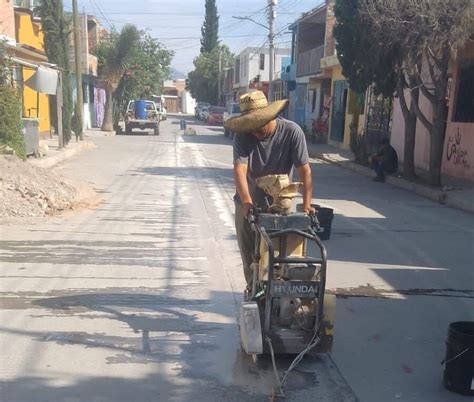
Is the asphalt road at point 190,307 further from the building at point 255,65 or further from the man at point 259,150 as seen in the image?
the building at point 255,65

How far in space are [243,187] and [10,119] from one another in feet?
36.3

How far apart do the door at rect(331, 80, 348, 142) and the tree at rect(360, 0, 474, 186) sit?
12505 millimetres

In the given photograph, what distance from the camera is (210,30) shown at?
3656 inches

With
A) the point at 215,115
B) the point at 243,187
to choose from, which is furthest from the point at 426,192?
the point at 215,115

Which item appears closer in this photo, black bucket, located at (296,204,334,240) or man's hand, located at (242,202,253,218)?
man's hand, located at (242,202,253,218)

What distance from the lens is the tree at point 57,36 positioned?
80.3 feet

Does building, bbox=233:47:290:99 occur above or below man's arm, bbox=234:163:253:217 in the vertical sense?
above

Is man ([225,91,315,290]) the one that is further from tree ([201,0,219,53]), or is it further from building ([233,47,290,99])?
tree ([201,0,219,53])

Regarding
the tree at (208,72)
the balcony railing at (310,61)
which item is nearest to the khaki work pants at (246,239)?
the balcony railing at (310,61)

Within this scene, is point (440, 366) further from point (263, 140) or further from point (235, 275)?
point (235, 275)

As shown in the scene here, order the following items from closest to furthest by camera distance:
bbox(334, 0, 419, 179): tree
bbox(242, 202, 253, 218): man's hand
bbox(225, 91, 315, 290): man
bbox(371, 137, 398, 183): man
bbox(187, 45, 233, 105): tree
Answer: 1. bbox(242, 202, 253, 218): man's hand
2. bbox(225, 91, 315, 290): man
3. bbox(334, 0, 419, 179): tree
4. bbox(371, 137, 398, 183): man
5. bbox(187, 45, 233, 105): tree

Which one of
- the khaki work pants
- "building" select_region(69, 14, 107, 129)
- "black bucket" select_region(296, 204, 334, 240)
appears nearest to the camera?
the khaki work pants

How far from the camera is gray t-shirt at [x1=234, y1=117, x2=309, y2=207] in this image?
4.46 meters

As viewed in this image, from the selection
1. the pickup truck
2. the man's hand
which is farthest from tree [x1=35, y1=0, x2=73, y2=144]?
the man's hand
